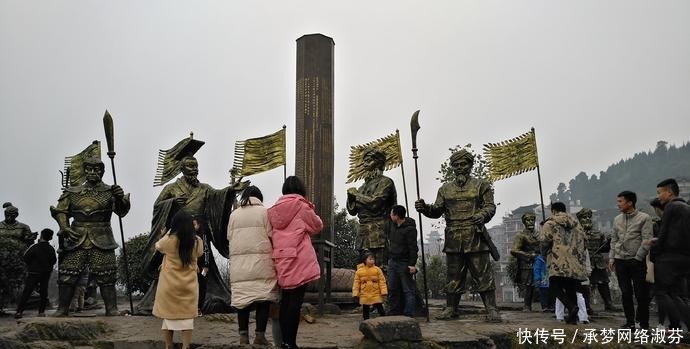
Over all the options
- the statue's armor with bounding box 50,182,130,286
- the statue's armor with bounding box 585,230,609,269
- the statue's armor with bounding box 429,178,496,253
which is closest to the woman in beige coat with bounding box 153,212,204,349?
the statue's armor with bounding box 50,182,130,286

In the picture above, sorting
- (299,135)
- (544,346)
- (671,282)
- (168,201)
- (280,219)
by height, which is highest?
(299,135)

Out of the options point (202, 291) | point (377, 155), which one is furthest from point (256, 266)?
point (377, 155)

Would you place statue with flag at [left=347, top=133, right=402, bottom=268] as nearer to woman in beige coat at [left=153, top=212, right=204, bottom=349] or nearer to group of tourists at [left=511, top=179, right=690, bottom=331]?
group of tourists at [left=511, top=179, right=690, bottom=331]

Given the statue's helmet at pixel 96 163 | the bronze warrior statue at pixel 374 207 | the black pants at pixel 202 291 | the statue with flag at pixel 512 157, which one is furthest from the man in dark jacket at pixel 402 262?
the statue's helmet at pixel 96 163

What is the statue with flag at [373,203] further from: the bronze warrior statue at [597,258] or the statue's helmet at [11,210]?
the statue's helmet at [11,210]

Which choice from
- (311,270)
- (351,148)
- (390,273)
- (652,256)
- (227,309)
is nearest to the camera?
(311,270)

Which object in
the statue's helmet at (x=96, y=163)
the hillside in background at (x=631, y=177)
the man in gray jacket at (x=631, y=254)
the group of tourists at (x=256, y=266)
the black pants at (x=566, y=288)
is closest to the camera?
the group of tourists at (x=256, y=266)

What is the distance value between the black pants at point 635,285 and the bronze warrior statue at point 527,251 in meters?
3.92

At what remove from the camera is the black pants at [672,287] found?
5852 millimetres

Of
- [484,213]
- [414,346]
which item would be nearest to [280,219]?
[414,346]

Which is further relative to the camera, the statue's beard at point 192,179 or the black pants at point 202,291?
the statue's beard at point 192,179

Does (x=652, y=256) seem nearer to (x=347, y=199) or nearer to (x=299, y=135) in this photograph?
(x=347, y=199)

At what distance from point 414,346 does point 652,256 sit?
3.09 meters

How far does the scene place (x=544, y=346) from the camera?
227 inches
